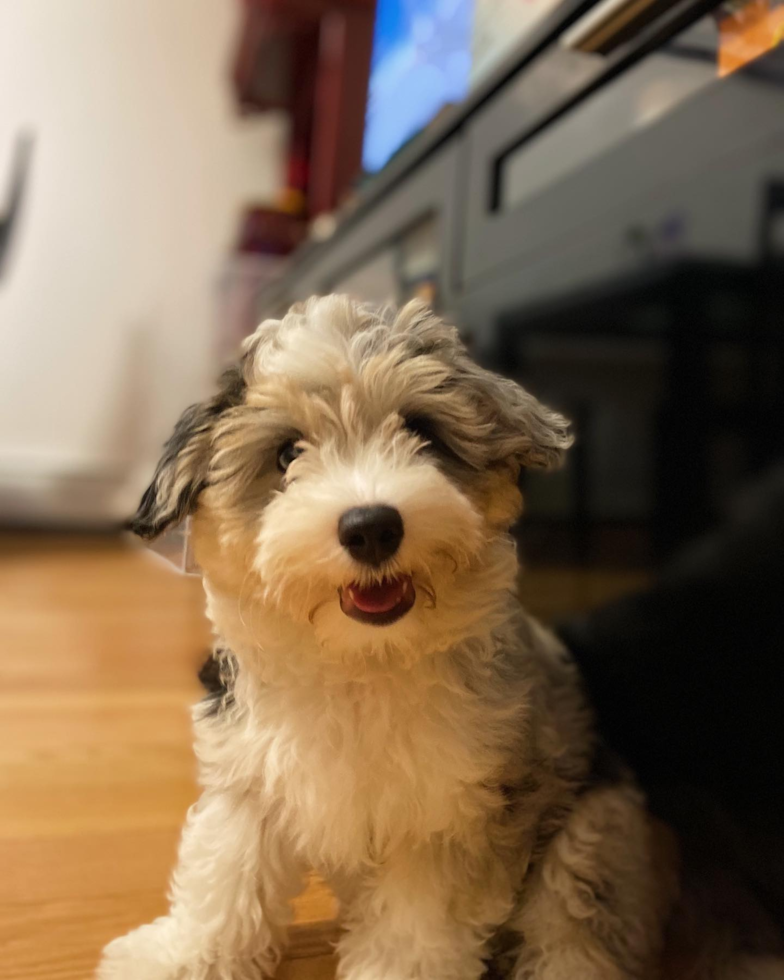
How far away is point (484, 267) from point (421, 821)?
1.18 metres

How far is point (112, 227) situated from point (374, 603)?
14.1 feet

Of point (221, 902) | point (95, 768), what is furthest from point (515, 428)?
point (95, 768)

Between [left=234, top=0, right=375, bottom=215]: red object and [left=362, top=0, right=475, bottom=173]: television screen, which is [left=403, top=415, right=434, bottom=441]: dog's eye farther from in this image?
[left=234, top=0, right=375, bottom=215]: red object

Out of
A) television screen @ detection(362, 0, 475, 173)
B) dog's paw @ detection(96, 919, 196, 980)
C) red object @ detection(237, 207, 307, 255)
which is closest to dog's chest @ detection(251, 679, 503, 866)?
dog's paw @ detection(96, 919, 196, 980)

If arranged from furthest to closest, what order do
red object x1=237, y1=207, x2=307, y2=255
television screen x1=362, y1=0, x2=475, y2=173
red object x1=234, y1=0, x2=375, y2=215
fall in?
red object x1=237, y1=207, x2=307, y2=255 → red object x1=234, y1=0, x2=375, y2=215 → television screen x1=362, y1=0, x2=475, y2=173

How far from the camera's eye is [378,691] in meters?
0.88

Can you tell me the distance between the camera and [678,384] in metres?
1.25

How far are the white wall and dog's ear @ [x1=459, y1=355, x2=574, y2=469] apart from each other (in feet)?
12.6

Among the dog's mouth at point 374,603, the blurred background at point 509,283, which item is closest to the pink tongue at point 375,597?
the dog's mouth at point 374,603

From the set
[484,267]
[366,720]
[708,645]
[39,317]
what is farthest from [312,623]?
[39,317]

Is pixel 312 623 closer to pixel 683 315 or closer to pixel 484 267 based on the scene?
pixel 683 315

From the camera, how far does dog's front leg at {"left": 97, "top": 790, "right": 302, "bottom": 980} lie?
92 cm

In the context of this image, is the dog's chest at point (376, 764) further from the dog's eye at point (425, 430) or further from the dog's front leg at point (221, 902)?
the dog's eye at point (425, 430)

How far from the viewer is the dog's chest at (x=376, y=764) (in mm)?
839
